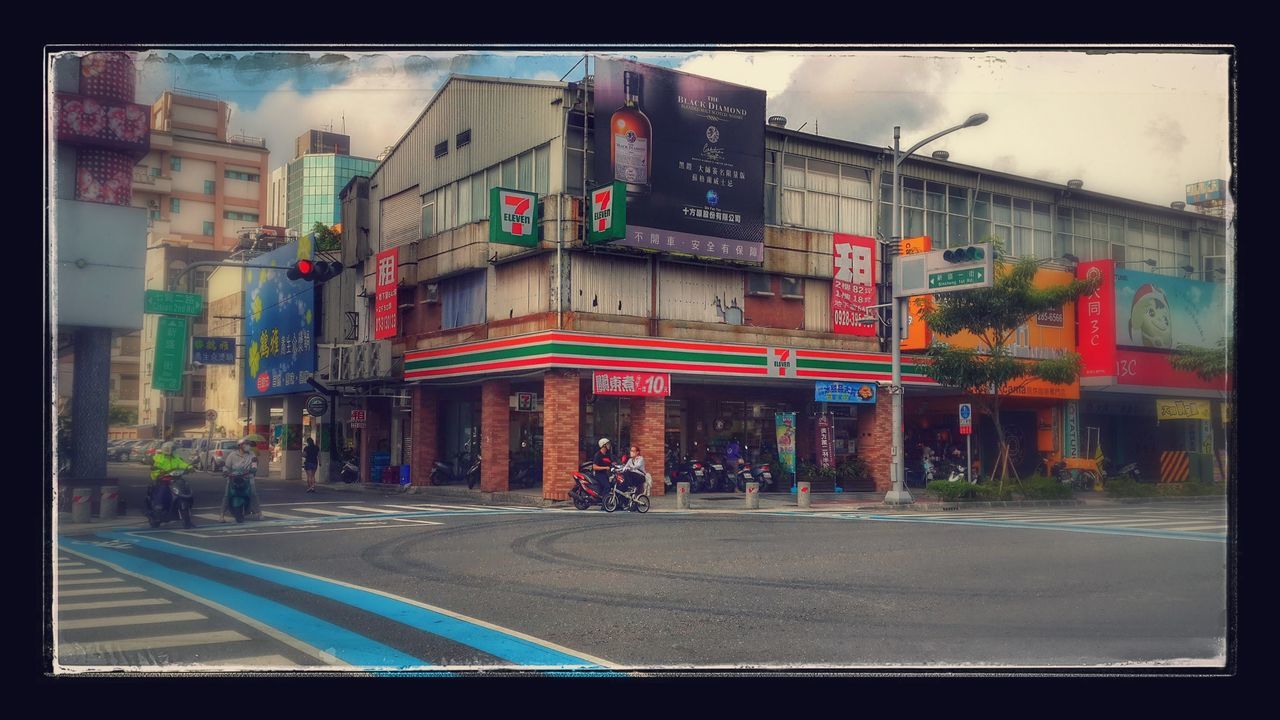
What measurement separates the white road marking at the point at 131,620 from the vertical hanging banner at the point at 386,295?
1011 inches

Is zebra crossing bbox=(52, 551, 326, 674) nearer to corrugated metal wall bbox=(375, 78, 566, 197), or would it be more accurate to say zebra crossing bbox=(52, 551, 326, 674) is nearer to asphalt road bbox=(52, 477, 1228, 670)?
asphalt road bbox=(52, 477, 1228, 670)

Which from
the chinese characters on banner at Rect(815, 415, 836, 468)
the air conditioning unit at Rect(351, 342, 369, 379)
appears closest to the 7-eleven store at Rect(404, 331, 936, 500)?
the chinese characters on banner at Rect(815, 415, 836, 468)

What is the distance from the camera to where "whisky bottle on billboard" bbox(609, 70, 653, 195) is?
28.1 m

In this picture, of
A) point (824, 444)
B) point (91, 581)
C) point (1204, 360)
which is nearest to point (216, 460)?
point (91, 581)

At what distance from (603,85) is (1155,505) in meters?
18.0

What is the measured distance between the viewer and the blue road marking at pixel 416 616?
8.08 m

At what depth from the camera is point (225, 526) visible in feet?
63.7

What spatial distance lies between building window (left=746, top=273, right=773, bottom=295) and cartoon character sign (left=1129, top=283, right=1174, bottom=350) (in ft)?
34.6

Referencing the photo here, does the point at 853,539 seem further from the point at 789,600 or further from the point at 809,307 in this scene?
the point at 809,307

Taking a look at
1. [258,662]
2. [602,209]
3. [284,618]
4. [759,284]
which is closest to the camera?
→ [258,662]

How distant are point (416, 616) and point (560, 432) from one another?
18.8m

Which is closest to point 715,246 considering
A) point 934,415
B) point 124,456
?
point 934,415

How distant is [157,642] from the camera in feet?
27.4

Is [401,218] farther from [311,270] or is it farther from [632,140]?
[311,270]
